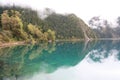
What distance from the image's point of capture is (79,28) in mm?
153125

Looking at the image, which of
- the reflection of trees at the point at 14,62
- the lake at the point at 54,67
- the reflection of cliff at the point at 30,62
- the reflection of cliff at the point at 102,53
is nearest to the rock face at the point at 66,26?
the reflection of cliff at the point at 102,53

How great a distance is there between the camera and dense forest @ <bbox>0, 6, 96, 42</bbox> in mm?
73500

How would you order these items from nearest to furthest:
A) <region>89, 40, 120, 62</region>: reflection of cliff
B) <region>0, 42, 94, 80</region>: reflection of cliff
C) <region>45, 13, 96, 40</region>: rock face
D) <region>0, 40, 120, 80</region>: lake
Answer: <region>0, 40, 120, 80</region>: lake, <region>0, 42, 94, 80</region>: reflection of cliff, <region>89, 40, 120, 62</region>: reflection of cliff, <region>45, 13, 96, 40</region>: rock face

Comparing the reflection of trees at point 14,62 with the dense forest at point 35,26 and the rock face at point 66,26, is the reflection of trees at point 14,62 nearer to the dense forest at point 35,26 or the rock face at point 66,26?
the dense forest at point 35,26

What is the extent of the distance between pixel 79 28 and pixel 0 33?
9091 centimetres

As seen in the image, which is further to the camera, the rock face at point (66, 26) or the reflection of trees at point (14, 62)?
the rock face at point (66, 26)

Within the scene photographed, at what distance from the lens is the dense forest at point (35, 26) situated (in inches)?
2894

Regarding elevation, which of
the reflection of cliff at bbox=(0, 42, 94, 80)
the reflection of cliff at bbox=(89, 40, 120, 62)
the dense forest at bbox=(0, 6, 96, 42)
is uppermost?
the dense forest at bbox=(0, 6, 96, 42)

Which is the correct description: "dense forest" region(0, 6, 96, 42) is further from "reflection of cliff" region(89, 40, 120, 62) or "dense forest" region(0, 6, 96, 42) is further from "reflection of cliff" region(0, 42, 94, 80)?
"reflection of cliff" region(0, 42, 94, 80)

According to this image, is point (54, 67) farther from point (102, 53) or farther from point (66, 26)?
point (66, 26)

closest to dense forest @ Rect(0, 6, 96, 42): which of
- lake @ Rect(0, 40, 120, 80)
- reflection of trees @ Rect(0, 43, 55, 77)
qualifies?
reflection of trees @ Rect(0, 43, 55, 77)

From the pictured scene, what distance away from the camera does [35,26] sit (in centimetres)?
9506

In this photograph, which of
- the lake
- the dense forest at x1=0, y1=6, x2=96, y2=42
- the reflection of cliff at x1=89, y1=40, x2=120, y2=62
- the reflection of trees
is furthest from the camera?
the dense forest at x1=0, y1=6, x2=96, y2=42

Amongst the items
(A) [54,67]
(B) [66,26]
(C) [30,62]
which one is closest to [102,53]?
(C) [30,62]
